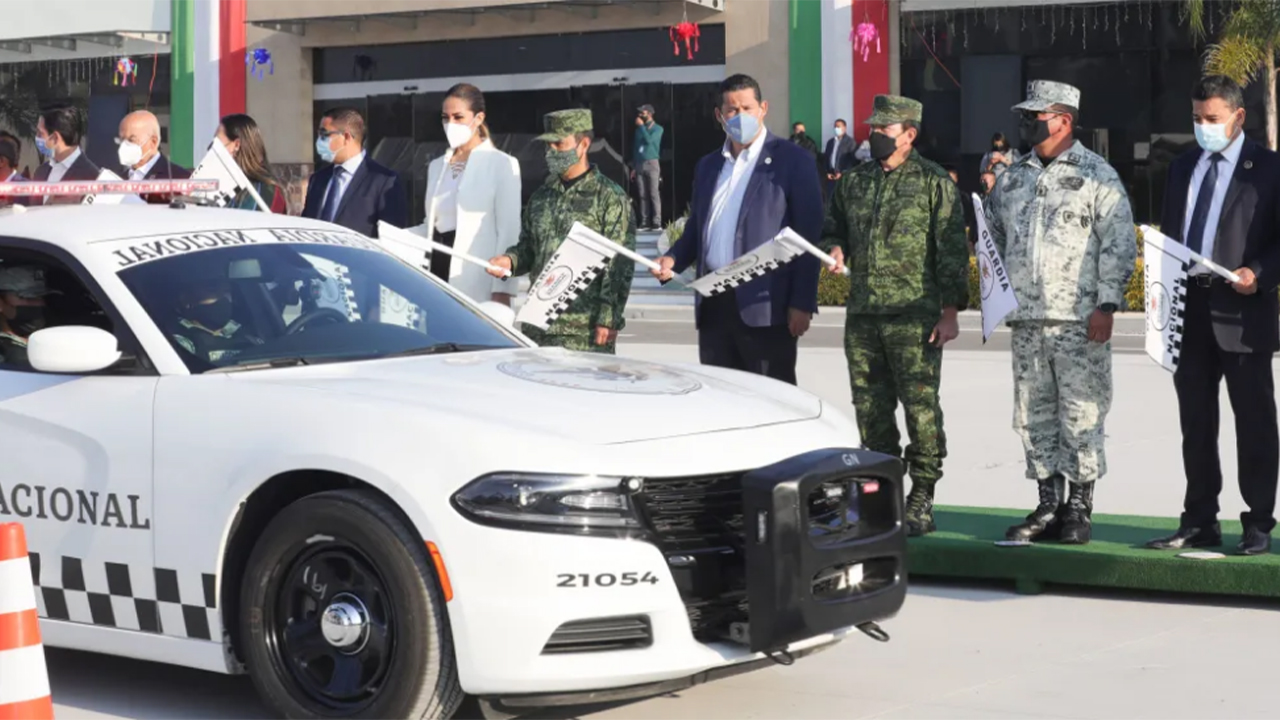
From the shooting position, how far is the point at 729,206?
8.80m

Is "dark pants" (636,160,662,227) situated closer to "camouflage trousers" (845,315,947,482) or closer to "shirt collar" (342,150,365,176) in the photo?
"shirt collar" (342,150,365,176)

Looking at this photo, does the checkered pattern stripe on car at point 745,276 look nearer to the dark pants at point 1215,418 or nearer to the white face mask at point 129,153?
the dark pants at point 1215,418

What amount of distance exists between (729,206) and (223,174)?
8.34 feet

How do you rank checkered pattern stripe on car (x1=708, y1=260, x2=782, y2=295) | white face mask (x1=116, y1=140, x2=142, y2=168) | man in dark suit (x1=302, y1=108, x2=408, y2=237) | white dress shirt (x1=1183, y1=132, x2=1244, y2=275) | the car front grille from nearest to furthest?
the car front grille → white dress shirt (x1=1183, y1=132, x2=1244, y2=275) → checkered pattern stripe on car (x1=708, y1=260, x2=782, y2=295) → man in dark suit (x1=302, y1=108, x2=408, y2=237) → white face mask (x1=116, y1=140, x2=142, y2=168)

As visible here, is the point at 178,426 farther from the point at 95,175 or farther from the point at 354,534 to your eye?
the point at 95,175

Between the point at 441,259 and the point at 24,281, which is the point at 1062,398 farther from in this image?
the point at 24,281

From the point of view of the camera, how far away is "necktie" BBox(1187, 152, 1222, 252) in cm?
780

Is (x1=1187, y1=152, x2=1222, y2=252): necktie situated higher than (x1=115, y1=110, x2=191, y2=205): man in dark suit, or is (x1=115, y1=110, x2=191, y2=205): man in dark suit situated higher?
(x1=115, y1=110, x2=191, y2=205): man in dark suit

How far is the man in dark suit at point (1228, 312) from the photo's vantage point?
25.1 ft

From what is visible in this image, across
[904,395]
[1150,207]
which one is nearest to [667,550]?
[904,395]

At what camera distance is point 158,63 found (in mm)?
39594

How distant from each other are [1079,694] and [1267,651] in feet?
3.22

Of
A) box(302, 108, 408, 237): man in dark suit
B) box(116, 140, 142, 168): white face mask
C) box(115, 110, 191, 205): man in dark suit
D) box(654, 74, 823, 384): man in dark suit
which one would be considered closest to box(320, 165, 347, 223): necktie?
box(302, 108, 408, 237): man in dark suit

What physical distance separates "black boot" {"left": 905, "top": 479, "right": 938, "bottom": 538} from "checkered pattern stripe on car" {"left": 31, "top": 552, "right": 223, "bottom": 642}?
353 centimetres
